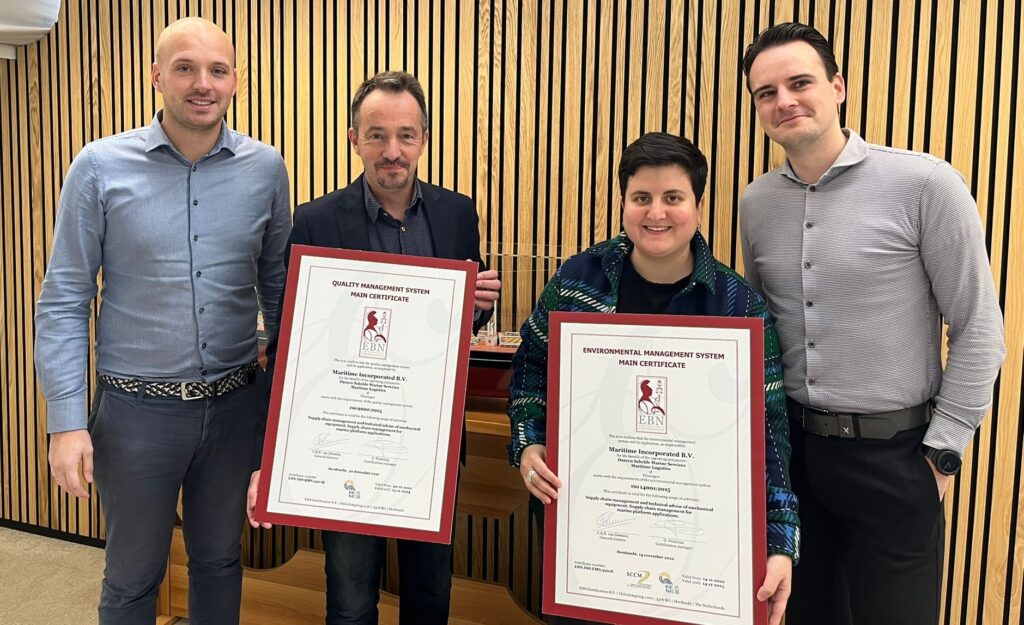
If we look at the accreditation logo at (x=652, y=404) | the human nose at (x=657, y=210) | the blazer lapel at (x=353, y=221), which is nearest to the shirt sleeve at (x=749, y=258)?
the human nose at (x=657, y=210)

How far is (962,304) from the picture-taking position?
5.62 feet

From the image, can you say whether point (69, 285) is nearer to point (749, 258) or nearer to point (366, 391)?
point (366, 391)

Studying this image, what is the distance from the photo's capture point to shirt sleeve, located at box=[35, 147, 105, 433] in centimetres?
197

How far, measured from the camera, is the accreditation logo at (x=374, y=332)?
1.67 m

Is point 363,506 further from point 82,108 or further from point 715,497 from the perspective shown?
point 82,108

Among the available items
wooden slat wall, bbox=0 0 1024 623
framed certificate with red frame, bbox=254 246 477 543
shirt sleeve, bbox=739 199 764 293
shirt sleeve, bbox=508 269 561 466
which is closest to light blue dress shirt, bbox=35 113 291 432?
framed certificate with red frame, bbox=254 246 477 543

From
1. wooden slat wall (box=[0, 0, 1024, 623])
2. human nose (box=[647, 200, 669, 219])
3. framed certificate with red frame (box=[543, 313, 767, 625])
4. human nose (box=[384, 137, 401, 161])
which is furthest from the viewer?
wooden slat wall (box=[0, 0, 1024, 623])

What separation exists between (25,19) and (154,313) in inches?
90.9

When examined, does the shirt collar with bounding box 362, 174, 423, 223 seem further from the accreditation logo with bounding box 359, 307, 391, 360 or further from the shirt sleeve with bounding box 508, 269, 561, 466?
the shirt sleeve with bounding box 508, 269, 561, 466

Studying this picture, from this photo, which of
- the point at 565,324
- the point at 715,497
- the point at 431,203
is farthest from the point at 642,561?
the point at 431,203
